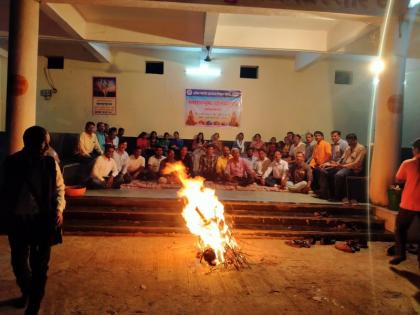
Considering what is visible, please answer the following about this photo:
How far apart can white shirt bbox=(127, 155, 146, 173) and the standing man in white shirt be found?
977 millimetres

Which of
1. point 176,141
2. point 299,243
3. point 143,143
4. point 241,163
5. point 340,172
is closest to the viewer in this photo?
point 299,243

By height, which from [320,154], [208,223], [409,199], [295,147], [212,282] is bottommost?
[212,282]

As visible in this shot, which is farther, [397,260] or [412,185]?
[397,260]

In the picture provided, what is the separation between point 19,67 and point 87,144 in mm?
3859

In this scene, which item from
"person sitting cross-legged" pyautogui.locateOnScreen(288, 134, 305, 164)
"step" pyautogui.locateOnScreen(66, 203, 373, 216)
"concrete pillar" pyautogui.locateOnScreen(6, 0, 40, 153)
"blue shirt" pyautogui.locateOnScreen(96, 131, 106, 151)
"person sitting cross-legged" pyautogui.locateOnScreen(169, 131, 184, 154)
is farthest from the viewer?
"person sitting cross-legged" pyautogui.locateOnScreen(169, 131, 184, 154)

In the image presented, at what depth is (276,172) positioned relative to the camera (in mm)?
11547

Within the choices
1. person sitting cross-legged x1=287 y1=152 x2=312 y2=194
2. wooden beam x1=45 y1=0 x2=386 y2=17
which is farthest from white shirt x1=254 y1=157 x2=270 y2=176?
wooden beam x1=45 y1=0 x2=386 y2=17

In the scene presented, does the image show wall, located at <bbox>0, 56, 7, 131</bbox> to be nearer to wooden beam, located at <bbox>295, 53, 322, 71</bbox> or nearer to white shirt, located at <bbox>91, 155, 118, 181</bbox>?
white shirt, located at <bbox>91, 155, 118, 181</bbox>

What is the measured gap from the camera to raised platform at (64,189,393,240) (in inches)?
299

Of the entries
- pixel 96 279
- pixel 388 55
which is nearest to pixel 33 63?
pixel 96 279

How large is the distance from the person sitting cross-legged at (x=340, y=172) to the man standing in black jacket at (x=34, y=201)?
7.35 meters

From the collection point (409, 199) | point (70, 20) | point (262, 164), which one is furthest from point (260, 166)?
point (70, 20)

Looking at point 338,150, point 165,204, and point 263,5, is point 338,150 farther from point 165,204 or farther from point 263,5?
point 165,204

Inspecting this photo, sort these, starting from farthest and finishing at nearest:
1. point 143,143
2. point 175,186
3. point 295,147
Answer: point 143,143
point 295,147
point 175,186
